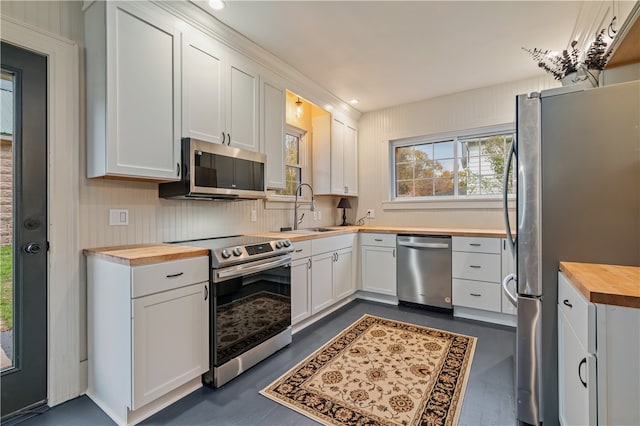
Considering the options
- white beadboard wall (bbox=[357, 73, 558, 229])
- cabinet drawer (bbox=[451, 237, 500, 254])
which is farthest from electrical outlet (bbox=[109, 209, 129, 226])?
white beadboard wall (bbox=[357, 73, 558, 229])

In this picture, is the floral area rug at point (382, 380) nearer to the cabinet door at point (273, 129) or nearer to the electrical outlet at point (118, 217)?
the electrical outlet at point (118, 217)

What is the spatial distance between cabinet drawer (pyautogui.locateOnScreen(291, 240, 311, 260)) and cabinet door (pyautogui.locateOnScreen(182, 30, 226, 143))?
1.11m

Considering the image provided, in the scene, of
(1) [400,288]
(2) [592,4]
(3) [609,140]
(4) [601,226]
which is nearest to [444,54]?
(2) [592,4]

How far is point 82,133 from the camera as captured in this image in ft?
6.26

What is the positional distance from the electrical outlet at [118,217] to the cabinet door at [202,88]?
0.69 meters

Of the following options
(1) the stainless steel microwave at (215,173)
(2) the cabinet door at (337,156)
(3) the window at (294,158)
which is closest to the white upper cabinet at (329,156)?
(2) the cabinet door at (337,156)

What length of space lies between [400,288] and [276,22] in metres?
2.96

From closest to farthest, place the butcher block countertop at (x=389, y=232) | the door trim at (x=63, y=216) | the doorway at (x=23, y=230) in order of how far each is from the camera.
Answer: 1. the doorway at (x=23, y=230)
2. the door trim at (x=63, y=216)
3. the butcher block countertop at (x=389, y=232)

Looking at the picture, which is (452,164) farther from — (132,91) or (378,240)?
(132,91)

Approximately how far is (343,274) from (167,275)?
2.13 meters

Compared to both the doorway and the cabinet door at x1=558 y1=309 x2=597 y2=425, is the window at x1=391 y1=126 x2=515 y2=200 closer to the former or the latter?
the cabinet door at x1=558 y1=309 x2=597 y2=425

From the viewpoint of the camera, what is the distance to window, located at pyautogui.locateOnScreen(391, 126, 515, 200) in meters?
3.69

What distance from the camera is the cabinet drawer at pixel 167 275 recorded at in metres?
1.59

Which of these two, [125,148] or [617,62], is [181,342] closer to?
[125,148]
